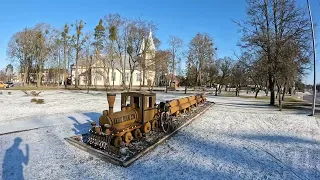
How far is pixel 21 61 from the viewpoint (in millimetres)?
54531

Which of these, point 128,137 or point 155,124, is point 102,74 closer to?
point 155,124

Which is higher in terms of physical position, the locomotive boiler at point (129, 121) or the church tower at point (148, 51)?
the church tower at point (148, 51)

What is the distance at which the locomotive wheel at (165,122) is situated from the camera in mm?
11034

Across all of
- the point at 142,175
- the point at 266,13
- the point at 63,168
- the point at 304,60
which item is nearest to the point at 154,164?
the point at 142,175

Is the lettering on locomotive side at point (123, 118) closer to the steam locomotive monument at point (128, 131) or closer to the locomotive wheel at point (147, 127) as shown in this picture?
the steam locomotive monument at point (128, 131)

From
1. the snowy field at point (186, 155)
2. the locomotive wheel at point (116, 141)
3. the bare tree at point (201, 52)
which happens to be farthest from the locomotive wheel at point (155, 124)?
the bare tree at point (201, 52)

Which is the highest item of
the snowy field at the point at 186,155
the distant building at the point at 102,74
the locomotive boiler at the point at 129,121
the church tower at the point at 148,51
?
the church tower at the point at 148,51

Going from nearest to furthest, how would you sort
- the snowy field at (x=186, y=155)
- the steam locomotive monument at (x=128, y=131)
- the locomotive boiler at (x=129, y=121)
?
the snowy field at (x=186, y=155) → the steam locomotive monument at (x=128, y=131) → the locomotive boiler at (x=129, y=121)

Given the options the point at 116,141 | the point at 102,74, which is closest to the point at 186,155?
the point at 116,141

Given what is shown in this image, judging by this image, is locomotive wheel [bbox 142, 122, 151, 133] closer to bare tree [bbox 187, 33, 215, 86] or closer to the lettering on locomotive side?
the lettering on locomotive side

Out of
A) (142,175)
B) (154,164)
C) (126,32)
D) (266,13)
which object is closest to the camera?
(142,175)

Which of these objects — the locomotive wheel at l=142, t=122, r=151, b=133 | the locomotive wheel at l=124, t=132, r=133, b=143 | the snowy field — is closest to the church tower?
the snowy field

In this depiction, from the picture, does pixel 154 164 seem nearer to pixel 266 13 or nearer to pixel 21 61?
pixel 266 13

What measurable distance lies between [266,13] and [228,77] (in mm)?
26182
